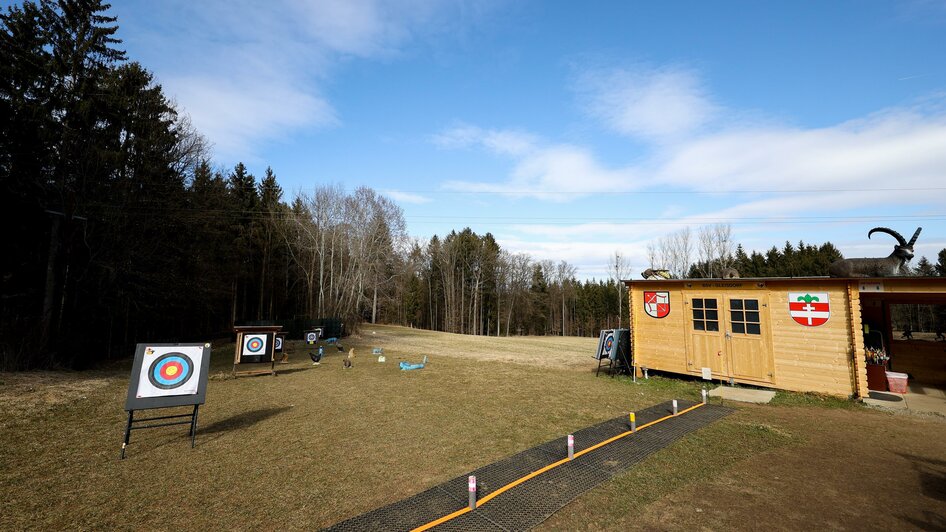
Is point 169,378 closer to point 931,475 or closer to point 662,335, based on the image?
point 931,475

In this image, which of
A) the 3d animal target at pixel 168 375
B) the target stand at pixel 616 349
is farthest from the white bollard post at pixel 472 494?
the target stand at pixel 616 349

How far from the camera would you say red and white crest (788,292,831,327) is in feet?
34.5

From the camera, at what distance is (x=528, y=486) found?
5.04 meters

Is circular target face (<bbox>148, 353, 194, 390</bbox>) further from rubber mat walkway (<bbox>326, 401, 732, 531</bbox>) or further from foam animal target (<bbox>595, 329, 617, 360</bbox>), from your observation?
foam animal target (<bbox>595, 329, 617, 360</bbox>)

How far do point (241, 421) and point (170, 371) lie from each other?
6.21 feet

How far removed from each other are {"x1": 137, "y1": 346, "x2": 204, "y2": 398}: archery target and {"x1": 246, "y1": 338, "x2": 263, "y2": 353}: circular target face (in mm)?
7922

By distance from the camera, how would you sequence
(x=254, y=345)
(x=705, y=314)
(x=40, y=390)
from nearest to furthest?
1. (x=40, y=390)
2. (x=705, y=314)
3. (x=254, y=345)

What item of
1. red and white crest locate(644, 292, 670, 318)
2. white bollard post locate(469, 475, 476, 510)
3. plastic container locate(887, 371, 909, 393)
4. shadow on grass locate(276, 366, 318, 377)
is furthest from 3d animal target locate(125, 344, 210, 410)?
plastic container locate(887, 371, 909, 393)

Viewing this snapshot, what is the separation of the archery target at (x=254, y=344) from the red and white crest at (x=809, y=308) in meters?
18.3

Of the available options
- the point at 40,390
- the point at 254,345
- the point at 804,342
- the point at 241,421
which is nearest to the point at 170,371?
the point at 241,421

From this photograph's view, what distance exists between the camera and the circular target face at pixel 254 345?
14859 millimetres

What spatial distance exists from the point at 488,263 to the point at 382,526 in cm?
5591

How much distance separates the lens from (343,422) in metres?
8.25

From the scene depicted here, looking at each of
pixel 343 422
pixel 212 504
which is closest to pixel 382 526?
pixel 212 504
